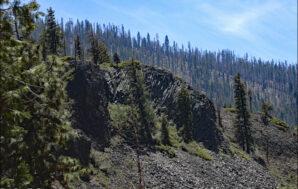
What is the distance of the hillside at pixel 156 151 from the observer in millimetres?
36688

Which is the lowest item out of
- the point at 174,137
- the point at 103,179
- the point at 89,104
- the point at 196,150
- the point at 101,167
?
the point at 103,179

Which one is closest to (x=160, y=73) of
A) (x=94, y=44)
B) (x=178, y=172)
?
(x=94, y=44)

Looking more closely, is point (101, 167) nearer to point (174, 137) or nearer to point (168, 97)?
point (174, 137)

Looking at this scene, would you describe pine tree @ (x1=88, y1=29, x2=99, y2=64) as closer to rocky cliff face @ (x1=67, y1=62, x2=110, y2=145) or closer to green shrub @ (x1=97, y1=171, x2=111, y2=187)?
rocky cliff face @ (x1=67, y1=62, x2=110, y2=145)

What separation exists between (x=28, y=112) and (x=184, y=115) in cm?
4829

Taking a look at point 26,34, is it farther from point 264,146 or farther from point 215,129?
point 264,146

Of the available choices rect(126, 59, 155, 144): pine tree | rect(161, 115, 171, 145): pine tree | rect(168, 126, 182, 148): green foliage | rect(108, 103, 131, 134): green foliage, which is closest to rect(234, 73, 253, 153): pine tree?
rect(168, 126, 182, 148): green foliage

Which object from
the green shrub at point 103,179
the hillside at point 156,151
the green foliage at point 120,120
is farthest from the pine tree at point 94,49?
the green shrub at point 103,179

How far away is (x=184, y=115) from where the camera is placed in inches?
2223

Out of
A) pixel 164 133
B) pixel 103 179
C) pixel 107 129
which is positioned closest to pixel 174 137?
pixel 164 133

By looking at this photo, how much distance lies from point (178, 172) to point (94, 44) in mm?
36166

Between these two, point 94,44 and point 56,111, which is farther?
point 94,44

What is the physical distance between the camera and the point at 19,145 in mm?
10344

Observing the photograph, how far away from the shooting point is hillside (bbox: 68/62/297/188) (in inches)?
1444
